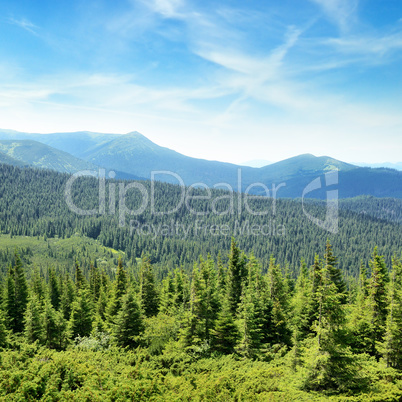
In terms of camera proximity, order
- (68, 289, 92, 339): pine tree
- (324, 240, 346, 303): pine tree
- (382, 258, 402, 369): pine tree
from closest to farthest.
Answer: (324, 240, 346, 303): pine tree → (382, 258, 402, 369): pine tree → (68, 289, 92, 339): pine tree

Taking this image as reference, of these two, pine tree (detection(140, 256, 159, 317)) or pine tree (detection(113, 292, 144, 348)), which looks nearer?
pine tree (detection(113, 292, 144, 348))

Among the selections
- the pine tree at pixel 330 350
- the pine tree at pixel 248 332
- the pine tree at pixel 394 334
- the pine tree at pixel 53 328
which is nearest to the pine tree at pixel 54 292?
the pine tree at pixel 53 328

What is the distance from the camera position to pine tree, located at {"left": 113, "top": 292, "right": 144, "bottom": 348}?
33.9 m

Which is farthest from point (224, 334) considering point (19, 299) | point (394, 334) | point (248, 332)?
point (19, 299)

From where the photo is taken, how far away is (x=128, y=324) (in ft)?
113

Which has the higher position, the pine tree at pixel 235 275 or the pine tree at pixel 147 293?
the pine tree at pixel 235 275

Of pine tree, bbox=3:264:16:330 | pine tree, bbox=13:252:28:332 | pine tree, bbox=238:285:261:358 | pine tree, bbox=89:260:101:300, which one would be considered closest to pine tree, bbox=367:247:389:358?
pine tree, bbox=238:285:261:358

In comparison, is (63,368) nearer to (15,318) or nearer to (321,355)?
(321,355)

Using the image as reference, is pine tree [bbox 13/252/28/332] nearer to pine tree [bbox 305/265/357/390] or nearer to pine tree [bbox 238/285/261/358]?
pine tree [bbox 238/285/261/358]

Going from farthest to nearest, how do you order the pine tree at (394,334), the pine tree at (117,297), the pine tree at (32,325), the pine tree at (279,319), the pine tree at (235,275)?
the pine tree at (117,297) < the pine tree at (235,275) < the pine tree at (32,325) < the pine tree at (279,319) < the pine tree at (394,334)

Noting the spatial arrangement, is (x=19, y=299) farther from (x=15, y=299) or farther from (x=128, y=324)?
(x=128, y=324)

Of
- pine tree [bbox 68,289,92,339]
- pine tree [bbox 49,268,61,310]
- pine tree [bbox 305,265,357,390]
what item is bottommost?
A: pine tree [bbox 49,268,61,310]

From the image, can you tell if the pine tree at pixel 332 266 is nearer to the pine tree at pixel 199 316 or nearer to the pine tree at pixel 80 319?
the pine tree at pixel 199 316

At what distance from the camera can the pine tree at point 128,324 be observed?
3394 cm
